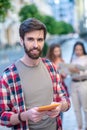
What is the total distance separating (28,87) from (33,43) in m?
0.26

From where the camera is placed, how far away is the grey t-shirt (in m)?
2.44

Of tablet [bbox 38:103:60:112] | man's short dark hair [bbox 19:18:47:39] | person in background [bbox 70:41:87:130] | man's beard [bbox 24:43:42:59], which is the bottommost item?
person in background [bbox 70:41:87:130]

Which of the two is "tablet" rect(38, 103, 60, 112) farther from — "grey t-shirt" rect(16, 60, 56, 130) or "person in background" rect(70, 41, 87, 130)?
"person in background" rect(70, 41, 87, 130)

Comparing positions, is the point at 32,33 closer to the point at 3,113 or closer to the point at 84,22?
the point at 3,113

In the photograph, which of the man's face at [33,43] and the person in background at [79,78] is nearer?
the man's face at [33,43]

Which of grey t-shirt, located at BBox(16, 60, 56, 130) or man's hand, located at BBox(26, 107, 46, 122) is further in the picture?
grey t-shirt, located at BBox(16, 60, 56, 130)

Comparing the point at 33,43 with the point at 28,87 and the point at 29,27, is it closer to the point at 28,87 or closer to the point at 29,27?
the point at 29,27

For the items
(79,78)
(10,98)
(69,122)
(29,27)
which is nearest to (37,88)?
(10,98)

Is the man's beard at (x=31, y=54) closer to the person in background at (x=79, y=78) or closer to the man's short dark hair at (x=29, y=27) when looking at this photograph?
the man's short dark hair at (x=29, y=27)

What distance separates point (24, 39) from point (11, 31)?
57062 millimetres

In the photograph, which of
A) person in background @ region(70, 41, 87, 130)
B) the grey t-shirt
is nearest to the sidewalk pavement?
person in background @ region(70, 41, 87, 130)

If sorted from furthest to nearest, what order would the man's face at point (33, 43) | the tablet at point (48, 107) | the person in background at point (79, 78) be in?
the person in background at point (79, 78)
the man's face at point (33, 43)
the tablet at point (48, 107)

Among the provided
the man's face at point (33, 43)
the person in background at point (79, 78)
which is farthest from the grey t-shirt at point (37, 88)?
the person in background at point (79, 78)

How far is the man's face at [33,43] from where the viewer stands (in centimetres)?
239
